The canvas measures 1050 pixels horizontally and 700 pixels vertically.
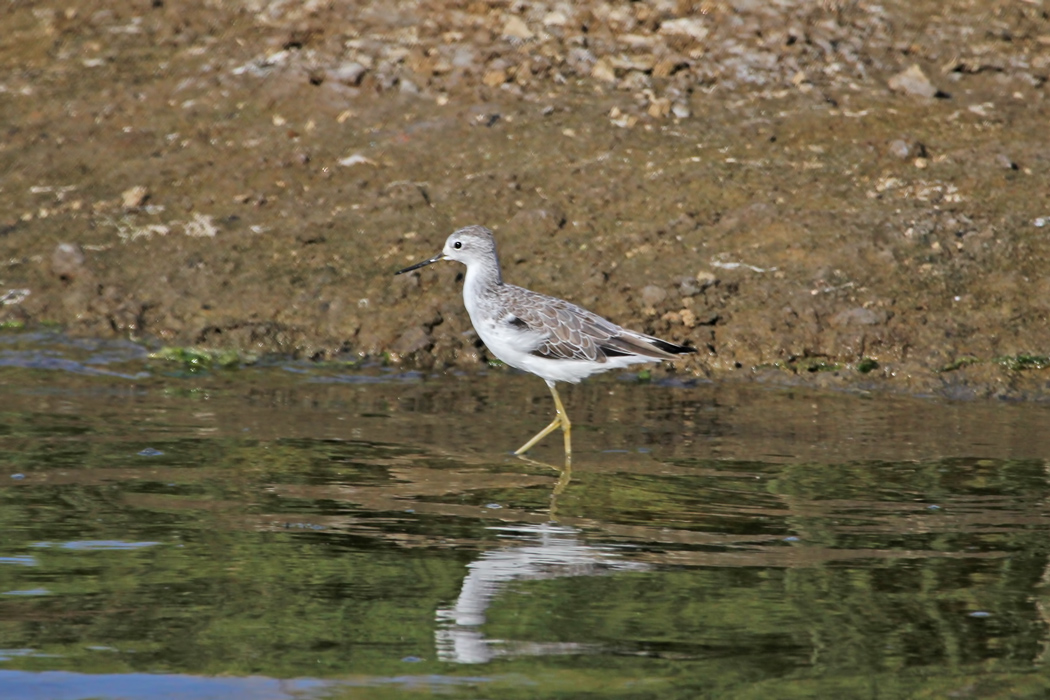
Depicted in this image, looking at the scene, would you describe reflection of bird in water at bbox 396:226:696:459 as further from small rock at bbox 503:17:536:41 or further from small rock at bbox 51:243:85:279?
small rock at bbox 503:17:536:41

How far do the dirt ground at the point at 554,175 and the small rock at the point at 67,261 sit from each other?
0.02 m

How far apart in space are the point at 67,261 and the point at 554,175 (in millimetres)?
4010

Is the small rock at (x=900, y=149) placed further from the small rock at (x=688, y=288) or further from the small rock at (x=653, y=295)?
the small rock at (x=653, y=295)

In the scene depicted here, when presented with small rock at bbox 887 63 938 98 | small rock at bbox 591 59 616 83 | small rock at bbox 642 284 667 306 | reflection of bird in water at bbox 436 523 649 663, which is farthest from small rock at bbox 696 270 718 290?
reflection of bird in water at bbox 436 523 649 663

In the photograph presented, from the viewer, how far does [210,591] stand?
17.9ft

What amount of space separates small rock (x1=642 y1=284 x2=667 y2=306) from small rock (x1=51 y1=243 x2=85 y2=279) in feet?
14.5

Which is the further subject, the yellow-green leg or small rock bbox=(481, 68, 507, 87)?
small rock bbox=(481, 68, 507, 87)

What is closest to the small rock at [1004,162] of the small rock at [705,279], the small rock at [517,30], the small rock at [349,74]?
the small rock at [705,279]

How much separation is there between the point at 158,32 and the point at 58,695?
420 inches

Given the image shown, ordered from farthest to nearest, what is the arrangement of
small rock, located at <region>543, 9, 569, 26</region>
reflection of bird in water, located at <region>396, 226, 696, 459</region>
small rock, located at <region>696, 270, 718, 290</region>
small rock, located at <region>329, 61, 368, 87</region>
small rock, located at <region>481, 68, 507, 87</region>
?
small rock, located at <region>543, 9, 569, 26</region>, small rock, located at <region>329, 61, 368, 87</region>, small rock, located at <region>481, 68, 507, 87</region>, small rock, located at <region>696, 270, 718, 290</region>, reflection of bird in water, located at <region>396, 226, 696, 459</region>

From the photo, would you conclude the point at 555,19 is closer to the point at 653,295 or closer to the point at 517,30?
the point at 517,30

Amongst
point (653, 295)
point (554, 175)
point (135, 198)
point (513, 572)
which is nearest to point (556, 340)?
point (653, 295)

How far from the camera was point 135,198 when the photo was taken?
11633 millimetres

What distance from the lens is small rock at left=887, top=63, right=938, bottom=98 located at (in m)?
12.3
